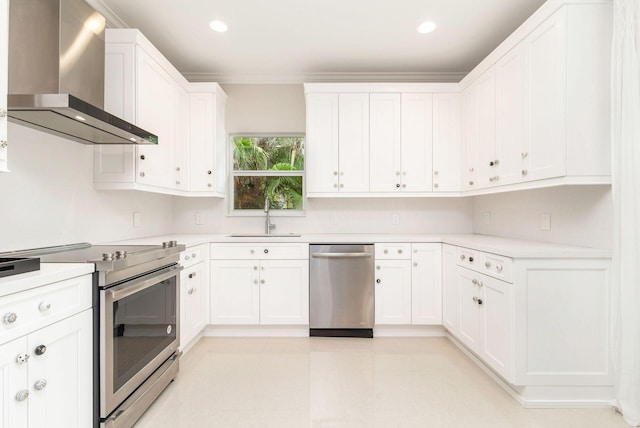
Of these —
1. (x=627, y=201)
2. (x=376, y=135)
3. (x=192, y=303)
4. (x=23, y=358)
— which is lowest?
(x=192, y=303)

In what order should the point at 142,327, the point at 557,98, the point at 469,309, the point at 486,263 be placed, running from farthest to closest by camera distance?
the point at 469,309
the point at 486,263
the point at 557,98
the point at 142,327

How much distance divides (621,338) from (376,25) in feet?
8.98

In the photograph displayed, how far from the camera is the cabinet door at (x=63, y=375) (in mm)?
1247

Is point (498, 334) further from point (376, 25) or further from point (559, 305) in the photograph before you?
point (376, 25)

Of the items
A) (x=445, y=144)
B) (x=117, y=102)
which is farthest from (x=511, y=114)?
(x=117, y=102)

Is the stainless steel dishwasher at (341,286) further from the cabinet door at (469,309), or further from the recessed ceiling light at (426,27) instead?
the recessed ceiling light at (426,27)

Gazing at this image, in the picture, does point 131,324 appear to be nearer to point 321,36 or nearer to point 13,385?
point 13,385

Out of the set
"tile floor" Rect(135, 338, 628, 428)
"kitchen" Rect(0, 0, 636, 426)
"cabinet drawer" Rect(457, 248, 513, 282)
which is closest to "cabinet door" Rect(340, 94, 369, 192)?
"kitchen" Rect(0, 0, 636, 426)

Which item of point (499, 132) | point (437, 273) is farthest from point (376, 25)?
point (437, 273)

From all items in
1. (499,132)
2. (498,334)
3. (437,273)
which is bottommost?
(498,334)

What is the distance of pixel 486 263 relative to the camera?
2.34 metres

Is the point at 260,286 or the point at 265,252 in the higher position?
the point at 265,252

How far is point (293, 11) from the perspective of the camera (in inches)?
102

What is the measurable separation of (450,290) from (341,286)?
979mm
